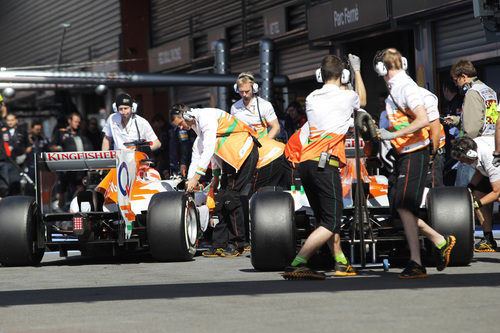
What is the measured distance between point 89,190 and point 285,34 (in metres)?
10.8

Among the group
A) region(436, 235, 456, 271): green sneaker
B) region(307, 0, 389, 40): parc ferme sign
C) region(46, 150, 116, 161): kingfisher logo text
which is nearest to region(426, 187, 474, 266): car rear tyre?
region(436, 235, 456, 271): green sneaker

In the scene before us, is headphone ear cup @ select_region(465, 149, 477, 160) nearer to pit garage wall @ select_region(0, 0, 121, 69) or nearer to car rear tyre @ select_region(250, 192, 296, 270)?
car rear tyre @ select_region(250, 192, 296, 270)

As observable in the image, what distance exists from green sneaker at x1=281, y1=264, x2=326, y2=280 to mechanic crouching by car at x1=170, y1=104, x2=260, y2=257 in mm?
2575

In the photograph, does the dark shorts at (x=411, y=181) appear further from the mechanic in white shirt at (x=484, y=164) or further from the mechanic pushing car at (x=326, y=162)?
the mechanic in white shirt at (x=484, y=164)

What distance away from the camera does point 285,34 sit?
20.8m

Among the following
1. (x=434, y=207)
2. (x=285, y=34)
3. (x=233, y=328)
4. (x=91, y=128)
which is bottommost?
(x=233, y=328)

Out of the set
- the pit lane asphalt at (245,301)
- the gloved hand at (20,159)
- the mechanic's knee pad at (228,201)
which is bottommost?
the pit lane asphalt at (245,301)

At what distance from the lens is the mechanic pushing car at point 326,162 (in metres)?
7.90

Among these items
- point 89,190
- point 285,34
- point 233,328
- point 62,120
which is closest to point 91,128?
point 62,120

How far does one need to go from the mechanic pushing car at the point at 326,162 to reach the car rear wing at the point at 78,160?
109 inches

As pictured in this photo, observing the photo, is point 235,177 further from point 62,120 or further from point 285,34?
point 62,120

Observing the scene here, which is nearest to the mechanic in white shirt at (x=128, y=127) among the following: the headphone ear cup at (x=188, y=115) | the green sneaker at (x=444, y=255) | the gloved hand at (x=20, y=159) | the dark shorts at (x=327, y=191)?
the headphone ear cup at (x=188, y=115)

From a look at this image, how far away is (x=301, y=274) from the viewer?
25.6 ft

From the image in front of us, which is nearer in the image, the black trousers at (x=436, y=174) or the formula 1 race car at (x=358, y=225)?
the formula 1 race car at (x=358, y=225)
